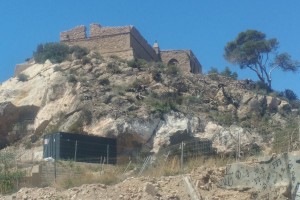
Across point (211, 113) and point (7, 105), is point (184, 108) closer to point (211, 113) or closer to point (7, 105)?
point (211, 113)

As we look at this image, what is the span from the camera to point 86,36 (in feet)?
130

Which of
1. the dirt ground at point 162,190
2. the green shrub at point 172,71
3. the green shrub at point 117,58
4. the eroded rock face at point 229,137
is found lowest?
the dirt ground at point 162,190

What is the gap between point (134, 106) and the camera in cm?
2934

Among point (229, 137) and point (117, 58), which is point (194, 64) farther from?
point (229, 137)

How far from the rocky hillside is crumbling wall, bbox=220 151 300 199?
8188 mm

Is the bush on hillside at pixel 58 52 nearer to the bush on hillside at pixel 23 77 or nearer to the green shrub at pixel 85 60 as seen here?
the green shrub at pixel 85 60

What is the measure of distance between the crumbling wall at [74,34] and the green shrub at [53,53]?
2.24 metres

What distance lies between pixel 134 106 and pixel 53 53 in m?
9.77

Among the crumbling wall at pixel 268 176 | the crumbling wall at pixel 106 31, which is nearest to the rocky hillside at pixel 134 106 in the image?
the crumbling wall at pixel 106 31

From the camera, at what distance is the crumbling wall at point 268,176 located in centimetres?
1398

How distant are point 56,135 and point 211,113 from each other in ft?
31.8

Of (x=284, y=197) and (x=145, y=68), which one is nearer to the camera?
(x=284, y=197)

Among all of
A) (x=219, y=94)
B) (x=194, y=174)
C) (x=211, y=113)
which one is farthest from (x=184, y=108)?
(x=194, y=174)

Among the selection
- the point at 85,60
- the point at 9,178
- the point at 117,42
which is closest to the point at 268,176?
the point at 9,178
